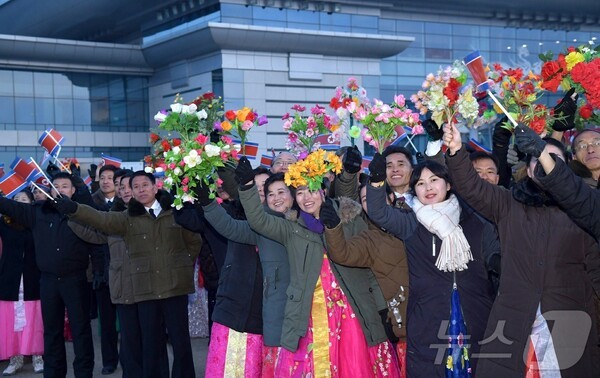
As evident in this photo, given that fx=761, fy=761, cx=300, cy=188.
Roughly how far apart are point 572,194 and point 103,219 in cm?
417

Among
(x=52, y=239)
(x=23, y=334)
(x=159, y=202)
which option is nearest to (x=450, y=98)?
(x=159, y=202)

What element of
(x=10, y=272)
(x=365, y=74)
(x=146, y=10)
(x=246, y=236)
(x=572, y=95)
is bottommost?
(x=10, y=272)

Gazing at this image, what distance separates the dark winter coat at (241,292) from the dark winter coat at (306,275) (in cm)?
59

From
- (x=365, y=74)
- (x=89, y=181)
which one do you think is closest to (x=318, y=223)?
(x=89, y=181)

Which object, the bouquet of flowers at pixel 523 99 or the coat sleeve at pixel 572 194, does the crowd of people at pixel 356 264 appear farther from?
the bouquet of flowers at pixel 523 99

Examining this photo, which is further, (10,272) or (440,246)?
(10,272)

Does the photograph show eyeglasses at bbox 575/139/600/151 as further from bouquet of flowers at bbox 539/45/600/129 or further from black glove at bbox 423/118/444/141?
black glove at bbox 423/118/444/141

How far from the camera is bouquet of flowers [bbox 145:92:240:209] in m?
5.55

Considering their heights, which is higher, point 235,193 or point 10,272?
point 235,193

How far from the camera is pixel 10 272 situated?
8508mm

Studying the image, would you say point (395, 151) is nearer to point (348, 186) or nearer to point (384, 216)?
point (348, 186)

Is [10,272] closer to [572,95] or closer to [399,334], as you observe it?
[399,334]

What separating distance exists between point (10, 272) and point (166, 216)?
2.78m

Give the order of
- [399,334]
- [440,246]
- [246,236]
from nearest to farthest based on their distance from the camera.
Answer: [440,246] < [399,334] < [246,236]
